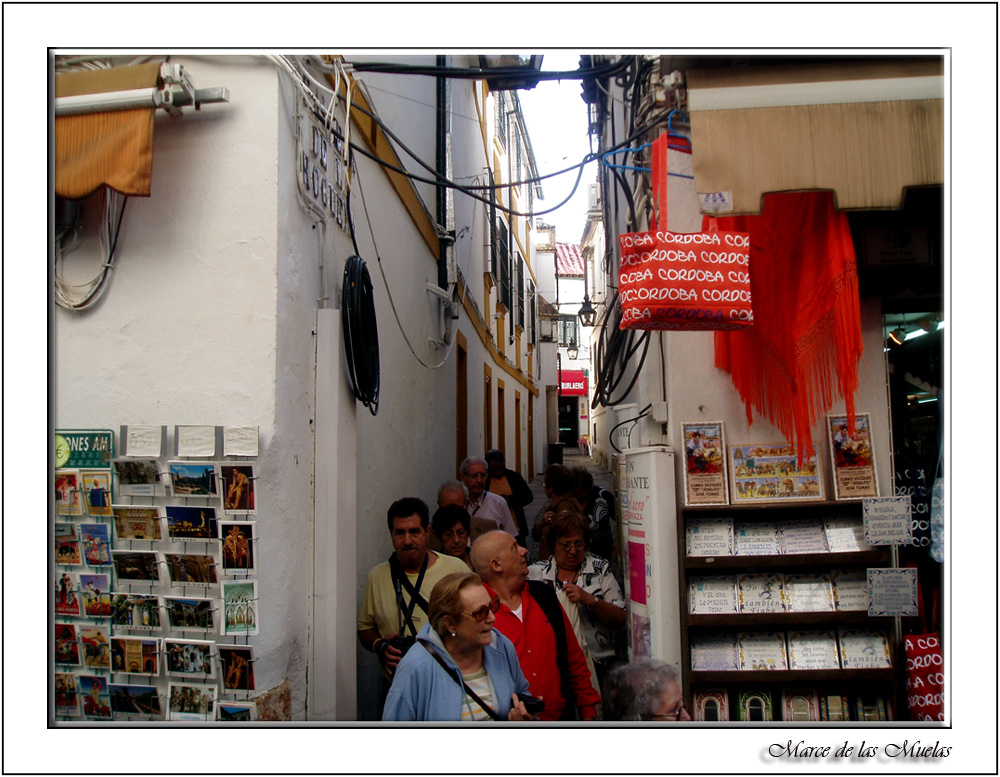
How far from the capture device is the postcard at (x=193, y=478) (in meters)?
3.05

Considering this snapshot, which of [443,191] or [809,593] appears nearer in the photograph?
[809,593]

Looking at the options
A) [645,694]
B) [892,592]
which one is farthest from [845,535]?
[645,694]

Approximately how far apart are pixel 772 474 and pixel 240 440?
2516mm

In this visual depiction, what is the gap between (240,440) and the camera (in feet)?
10.0

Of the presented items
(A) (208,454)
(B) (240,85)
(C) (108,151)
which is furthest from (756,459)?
(C) (108,151)

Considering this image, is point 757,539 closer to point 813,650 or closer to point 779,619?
point 779,619

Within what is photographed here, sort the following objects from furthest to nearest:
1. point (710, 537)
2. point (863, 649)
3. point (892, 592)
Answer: point (710, 537) < point (863, 649) < point (892, 592)

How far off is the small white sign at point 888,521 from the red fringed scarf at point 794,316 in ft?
1.29

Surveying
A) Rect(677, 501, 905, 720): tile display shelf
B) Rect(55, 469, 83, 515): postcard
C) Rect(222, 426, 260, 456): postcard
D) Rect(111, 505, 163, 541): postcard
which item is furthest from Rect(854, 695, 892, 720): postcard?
Rect(55, 469, 83, 515): postcard

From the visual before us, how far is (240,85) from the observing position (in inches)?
124
